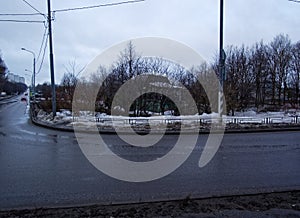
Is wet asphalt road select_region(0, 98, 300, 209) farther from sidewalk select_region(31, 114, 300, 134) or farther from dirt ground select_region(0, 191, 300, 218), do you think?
sidewalk select_region(31, 114, 300, 134)

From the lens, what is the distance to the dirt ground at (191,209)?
13.1 feet

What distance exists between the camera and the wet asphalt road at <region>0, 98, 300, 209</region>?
4969mm

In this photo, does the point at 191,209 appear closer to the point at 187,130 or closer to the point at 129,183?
the point at 129,183

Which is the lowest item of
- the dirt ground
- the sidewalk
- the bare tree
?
the dirt ground

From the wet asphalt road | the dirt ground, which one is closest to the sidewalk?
the wet asphalt road

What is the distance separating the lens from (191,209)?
4160 millimetres

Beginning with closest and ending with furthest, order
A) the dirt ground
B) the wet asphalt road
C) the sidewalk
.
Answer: the dirt ground → the wet asphalt road → the sidewalk

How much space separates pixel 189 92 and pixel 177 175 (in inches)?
835

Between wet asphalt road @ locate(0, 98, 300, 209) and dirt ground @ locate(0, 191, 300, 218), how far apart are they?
1.35ft

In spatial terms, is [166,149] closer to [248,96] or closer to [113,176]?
[113,176]

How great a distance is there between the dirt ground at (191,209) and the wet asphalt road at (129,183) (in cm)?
41

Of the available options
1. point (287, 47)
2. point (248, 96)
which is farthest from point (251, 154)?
point (287, 47)

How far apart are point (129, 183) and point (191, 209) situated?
183 centimetres

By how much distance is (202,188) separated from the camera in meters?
5.41
